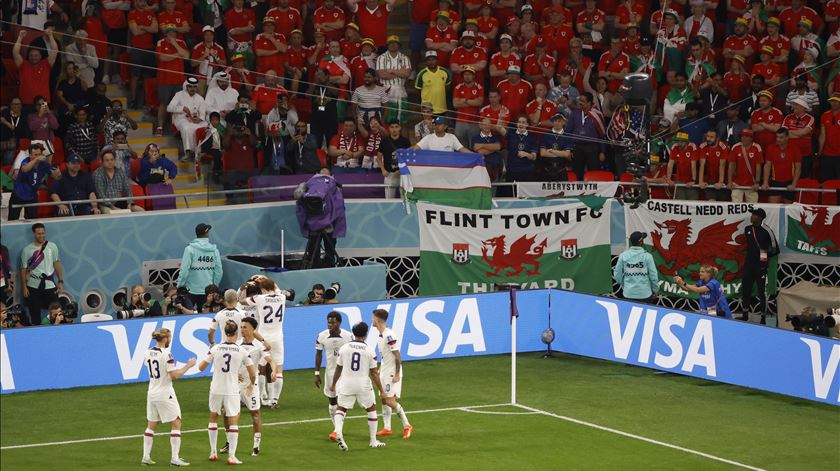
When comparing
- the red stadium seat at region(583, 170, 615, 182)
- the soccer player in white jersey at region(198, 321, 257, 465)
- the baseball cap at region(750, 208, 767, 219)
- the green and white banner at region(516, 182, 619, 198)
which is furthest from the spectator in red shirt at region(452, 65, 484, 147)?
the soccer player in white jersey at region(198, 321, 257, 465)

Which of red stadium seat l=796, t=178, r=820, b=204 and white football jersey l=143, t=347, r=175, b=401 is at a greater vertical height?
red stadium seat l=796, t=178, r=820, b=204

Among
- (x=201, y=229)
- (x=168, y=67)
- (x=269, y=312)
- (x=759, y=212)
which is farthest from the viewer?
(x=168, y=67)

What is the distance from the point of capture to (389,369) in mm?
19578

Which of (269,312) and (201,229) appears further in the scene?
(201,229)

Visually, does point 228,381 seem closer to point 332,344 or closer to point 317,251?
point 332,344

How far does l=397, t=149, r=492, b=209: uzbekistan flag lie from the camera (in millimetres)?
28047

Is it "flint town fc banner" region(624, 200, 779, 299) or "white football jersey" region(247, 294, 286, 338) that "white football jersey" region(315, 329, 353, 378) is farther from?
"flint town fc banner" region(624, 200, 779, 299)

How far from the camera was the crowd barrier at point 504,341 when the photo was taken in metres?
21.8

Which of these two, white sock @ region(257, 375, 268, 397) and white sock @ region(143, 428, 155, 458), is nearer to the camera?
white sock @ region(143, 428, 155, 458)

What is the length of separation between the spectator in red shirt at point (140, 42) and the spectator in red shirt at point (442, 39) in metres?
5.96

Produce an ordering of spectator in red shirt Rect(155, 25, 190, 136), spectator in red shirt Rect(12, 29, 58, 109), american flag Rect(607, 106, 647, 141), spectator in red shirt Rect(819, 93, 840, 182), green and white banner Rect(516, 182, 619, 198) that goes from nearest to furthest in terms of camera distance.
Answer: spectator in red shirt Rect(12, 29, 58, 109)
american flag Rect(607, 106, 647, 141)
spectator in red shirt Rect(819, 93, 840, 182)
spectator in red shirt Rect(155, 25, 190, 136)
green and white banner Rect(516, 182, 619, 198)

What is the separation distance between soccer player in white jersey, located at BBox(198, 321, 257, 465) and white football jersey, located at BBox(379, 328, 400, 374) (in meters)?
2.15

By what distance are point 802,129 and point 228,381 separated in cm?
1511

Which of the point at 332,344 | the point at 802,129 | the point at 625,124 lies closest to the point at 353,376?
the point at 332,344
